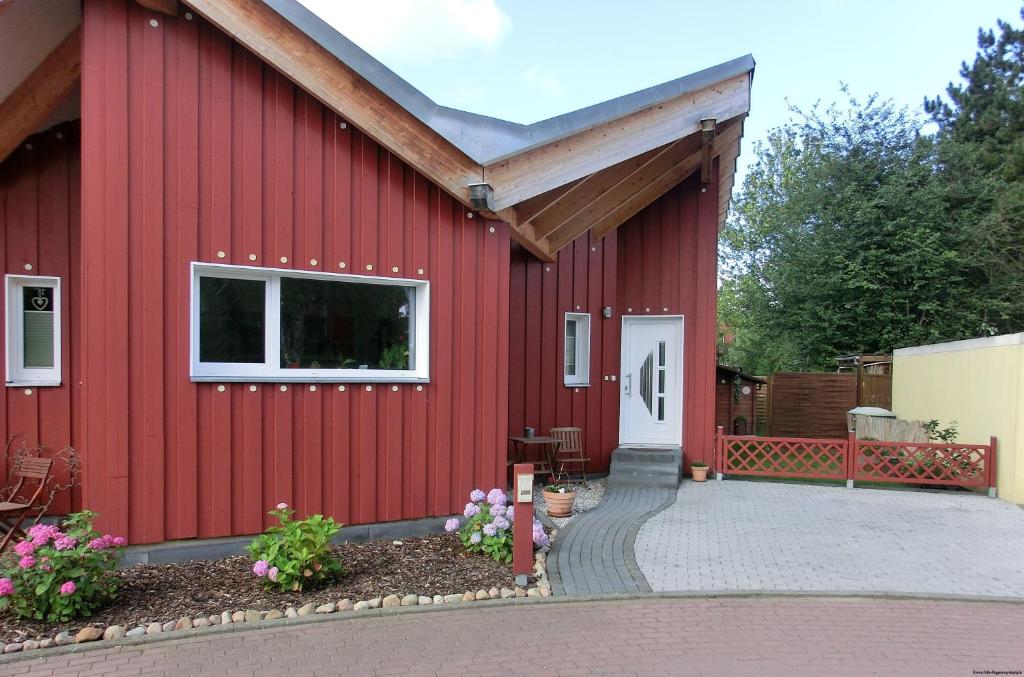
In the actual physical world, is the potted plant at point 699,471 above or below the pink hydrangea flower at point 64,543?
below

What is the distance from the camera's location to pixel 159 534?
5.32 metres

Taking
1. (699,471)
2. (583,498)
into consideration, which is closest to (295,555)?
(583,498)

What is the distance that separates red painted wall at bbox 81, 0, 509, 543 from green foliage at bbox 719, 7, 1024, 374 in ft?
47.9

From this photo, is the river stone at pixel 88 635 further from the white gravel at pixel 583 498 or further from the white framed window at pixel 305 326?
the white gravel at pixel 583 498

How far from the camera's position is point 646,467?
9.78m

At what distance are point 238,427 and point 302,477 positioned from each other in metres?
0.71

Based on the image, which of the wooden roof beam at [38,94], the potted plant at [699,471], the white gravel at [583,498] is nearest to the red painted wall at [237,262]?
the wooden roof beam at [38,94]

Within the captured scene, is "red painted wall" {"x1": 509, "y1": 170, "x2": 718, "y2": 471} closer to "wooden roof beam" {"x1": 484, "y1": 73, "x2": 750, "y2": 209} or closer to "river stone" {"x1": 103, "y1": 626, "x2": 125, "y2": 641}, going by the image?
"wooden roof beam" {"x1": 484, "y1": 73, "x2": 750, "y2": 209}

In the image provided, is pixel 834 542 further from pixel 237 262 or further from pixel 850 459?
pixel 237 262

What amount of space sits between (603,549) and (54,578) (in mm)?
4310

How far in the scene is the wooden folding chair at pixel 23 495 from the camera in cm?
507

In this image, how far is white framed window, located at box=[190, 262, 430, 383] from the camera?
5656 millimetres

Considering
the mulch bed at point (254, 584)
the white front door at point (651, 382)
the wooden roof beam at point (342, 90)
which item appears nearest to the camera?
the mulch bed at point (254, 584)

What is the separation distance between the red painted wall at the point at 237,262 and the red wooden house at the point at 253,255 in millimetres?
17
